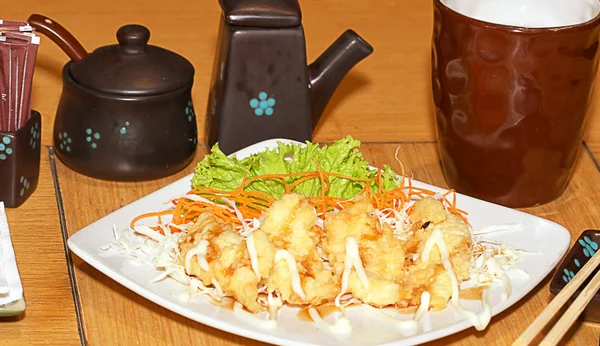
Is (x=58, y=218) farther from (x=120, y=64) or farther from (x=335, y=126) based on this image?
(x=335, y=126)

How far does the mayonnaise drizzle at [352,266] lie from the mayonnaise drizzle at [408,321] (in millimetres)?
30

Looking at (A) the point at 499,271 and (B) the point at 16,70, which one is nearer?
(A) the point at 499,271

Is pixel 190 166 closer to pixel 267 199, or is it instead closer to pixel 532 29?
pixel 267 199

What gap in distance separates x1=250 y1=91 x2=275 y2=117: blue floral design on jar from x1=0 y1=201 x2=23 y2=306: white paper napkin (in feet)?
1.51

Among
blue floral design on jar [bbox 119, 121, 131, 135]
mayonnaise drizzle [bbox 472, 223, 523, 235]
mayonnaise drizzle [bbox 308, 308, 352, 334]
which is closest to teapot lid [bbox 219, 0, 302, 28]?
blue floral design on jar [bbox 119, 121, 131, 135]

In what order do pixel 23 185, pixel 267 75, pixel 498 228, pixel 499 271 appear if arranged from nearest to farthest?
pixel 499 271 → pixel 498 228 → pixel 23 185 → pixel 267 75

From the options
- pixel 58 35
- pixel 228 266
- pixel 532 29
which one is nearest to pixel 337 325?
pixel 228 266

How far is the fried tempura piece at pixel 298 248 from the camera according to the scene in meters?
1.15

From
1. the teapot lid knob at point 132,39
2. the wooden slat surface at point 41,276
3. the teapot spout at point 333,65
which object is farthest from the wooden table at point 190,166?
the teapot lid knob at point 132,39

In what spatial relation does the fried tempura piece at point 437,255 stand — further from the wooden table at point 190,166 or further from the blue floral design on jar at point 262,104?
the blue floral design on jar at point 262,104

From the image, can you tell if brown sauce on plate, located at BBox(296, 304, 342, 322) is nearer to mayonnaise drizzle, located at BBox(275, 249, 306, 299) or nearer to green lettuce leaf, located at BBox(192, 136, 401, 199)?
mayonnaise drizzle, located at BBox(275, 249, 306, 299)

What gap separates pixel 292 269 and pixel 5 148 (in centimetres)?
52

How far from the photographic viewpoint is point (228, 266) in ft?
3.81

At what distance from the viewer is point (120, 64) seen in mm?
1488
